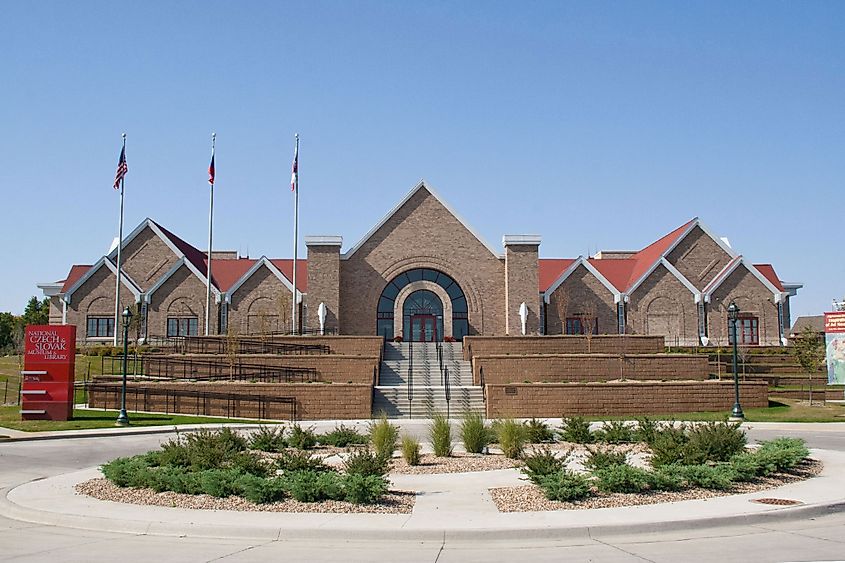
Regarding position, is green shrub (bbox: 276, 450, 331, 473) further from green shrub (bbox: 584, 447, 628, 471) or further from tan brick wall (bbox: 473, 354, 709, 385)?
tan brick wall (bbox: 473, 354, 709, 385)

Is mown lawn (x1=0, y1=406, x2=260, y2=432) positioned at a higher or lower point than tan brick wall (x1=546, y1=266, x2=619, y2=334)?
lower

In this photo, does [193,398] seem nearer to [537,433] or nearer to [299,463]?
[537,433]

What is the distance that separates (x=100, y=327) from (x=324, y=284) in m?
15.0

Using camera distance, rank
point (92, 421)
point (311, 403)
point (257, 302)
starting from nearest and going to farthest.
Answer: point (92, 421) < point (311, 403) < point (257, 302)

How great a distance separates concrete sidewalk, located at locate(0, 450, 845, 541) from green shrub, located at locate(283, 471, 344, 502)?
2.26 ft

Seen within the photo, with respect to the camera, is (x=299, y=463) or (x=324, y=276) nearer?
(x=299, y=463)

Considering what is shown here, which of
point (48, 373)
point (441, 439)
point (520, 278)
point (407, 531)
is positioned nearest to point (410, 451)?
point (441, 439)

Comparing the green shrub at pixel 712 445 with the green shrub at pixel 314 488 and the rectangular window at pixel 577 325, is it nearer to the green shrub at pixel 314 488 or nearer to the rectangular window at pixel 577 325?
the green shrub at pixel 314 488

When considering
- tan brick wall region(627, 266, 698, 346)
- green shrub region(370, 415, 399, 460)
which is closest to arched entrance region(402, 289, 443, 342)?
tan brick wall region(627, 266, 698, 346)

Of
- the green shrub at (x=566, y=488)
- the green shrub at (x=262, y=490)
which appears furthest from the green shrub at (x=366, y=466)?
the green shrub at (x=566, y=488)

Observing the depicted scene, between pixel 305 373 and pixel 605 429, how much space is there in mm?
17981

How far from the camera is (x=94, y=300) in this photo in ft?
167

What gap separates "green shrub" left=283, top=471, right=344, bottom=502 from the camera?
39.2 ft

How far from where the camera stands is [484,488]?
1370 centimetres
